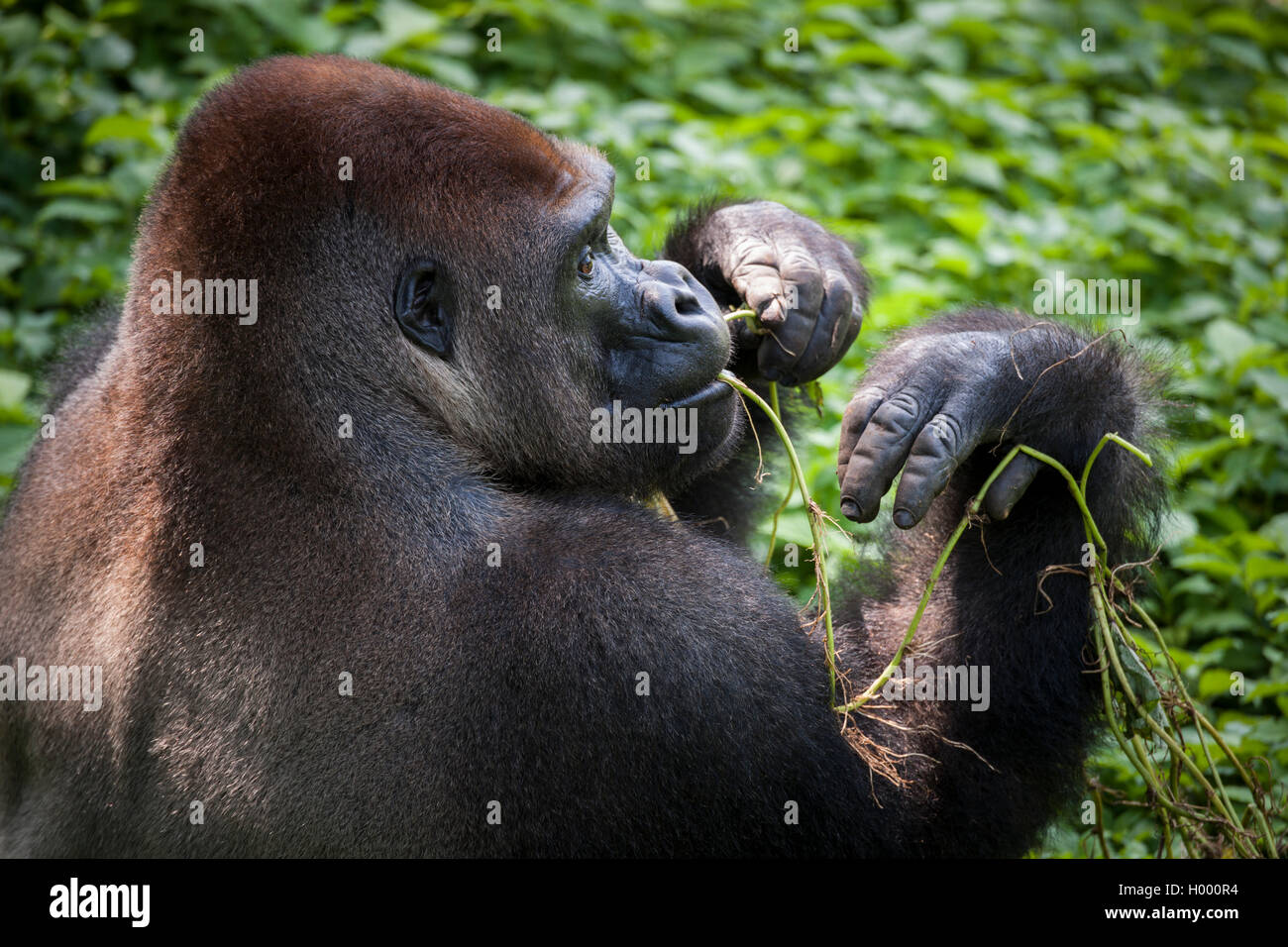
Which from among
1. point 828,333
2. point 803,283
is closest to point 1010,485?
point 828,333

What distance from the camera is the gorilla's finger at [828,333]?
383 centimetres

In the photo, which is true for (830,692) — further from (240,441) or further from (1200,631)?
(1200,631)

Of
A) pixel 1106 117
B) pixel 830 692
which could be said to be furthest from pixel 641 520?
pixel 1106 117

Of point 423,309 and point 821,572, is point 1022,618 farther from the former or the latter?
point 423,309

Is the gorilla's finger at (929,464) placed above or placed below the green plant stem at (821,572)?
above

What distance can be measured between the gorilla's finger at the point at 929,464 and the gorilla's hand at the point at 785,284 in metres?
0.57

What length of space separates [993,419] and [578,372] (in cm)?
110

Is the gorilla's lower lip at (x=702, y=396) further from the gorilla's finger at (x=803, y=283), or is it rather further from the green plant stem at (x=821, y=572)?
the gorilla's finger at (x=803, y=283)

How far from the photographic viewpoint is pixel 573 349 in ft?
11.1

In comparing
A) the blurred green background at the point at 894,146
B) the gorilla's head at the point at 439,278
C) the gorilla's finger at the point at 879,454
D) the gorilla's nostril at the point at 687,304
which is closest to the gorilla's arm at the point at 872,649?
the gorilla's finger at the point at 879,454

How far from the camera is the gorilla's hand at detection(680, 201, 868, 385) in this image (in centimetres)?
379

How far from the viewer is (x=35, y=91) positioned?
727cm

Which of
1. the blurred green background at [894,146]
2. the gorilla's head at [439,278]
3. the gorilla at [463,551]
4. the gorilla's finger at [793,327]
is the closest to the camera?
the gorilla at [463,551]

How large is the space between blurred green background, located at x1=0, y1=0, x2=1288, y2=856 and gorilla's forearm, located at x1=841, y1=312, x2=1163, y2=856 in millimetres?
1106
